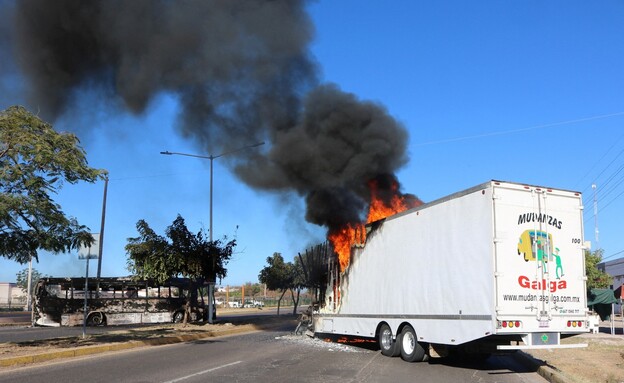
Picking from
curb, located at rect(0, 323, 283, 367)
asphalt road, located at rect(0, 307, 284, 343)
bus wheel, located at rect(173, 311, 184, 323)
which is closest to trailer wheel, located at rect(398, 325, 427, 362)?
curb, located at rect(0, 323, 283, 367)

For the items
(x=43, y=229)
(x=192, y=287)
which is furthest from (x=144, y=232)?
(x=43, y=229)

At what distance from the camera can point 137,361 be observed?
37.7 feet

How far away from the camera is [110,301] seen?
24094mm

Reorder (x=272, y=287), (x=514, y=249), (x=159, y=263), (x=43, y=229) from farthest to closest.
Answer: (x=272, y=287) < (x=159, y=263) < (x=43, y=229) < (x=514, y=249)

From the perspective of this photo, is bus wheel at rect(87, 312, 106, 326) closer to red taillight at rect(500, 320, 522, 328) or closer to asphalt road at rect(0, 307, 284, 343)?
asphalt road at rect(0, 307, 284, 343)

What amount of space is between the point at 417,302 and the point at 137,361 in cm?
595

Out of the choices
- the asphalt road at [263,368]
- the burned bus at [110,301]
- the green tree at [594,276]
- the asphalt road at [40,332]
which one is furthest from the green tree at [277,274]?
the asphalt road at [263,368]

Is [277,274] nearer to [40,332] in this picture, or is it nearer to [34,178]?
[40,332]

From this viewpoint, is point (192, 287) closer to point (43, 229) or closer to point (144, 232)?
point (144, 232)

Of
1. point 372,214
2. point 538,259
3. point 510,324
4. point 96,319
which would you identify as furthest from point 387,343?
point 96,319

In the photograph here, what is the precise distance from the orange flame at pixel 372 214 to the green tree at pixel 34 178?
681 cm

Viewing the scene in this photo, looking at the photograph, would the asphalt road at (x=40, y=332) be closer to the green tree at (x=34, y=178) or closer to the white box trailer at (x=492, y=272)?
the green tree at (x=34, y=178)

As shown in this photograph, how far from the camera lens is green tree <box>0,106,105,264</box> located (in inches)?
435

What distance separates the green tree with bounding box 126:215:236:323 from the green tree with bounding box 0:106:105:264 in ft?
28.0
